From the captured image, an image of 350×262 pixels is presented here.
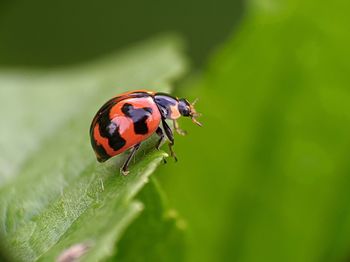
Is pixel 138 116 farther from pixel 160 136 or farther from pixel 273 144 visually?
pixel 273 144

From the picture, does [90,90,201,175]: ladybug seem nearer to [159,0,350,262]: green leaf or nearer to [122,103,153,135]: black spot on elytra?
[122,103,153,135]: black spot on elytra

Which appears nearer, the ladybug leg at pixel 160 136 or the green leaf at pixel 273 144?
the ladybug leg at pixel 160 136

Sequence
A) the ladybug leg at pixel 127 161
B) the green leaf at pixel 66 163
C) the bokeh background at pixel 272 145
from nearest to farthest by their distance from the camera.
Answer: the green leaf at pixel 66 163 → the ladybug leg at pixel 127 161 → the bokeh background at pixel 272 145

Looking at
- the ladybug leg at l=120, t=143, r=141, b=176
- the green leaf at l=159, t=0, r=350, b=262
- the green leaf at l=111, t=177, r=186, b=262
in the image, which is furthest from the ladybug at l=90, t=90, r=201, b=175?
the green leaf at l=159, t=0, r=350, b=262

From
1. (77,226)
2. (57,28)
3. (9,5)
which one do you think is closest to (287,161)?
(77,226)

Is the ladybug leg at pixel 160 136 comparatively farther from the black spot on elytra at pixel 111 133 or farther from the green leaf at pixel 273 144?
the green leaf at pixel 273 144

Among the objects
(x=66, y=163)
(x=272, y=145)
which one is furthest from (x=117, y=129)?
(x=272, y=145)

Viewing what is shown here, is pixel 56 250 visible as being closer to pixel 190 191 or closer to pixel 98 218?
pixel 98 218

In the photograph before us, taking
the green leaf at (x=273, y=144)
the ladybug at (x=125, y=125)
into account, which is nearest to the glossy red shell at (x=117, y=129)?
the ladybug at (x=125, y=125)
